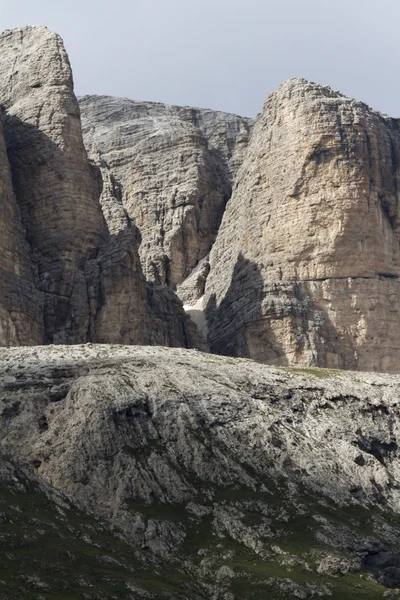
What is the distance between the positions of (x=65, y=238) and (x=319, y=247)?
27453mm

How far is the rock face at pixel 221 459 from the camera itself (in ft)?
398

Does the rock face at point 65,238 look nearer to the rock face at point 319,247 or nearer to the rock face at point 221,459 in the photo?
the rock face at point 319,247

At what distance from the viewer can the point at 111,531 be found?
12319 centimetres

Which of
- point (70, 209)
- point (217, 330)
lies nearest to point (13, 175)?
point (70, 209)

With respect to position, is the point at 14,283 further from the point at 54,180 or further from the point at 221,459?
the point at 221,459

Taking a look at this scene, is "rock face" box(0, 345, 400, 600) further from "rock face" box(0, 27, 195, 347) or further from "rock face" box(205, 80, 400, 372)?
"rock face" box(205, 80, 400, 372)

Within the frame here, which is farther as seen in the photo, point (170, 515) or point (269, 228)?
point (269, 228)

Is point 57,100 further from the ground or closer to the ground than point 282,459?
further from the ground

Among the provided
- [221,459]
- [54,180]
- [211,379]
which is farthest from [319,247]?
[221,459]

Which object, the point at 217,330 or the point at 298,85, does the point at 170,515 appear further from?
the point at 298,85

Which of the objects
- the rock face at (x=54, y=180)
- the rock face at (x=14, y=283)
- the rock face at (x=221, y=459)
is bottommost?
the rock face at (x=221, y=459)

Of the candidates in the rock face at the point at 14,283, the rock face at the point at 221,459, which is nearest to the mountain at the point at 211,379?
the rock face at the point at 221,459

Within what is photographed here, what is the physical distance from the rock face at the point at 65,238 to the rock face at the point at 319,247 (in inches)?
405

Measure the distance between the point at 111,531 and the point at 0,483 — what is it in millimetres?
9499
